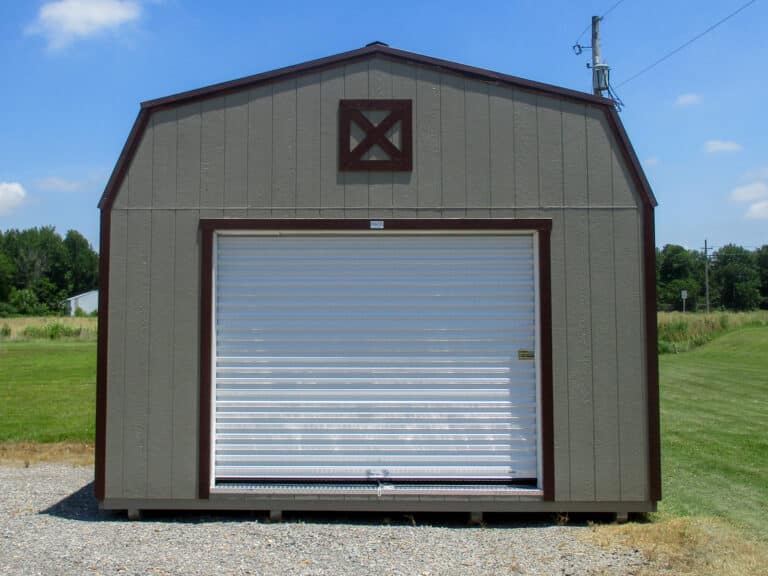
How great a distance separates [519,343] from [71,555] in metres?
3.78

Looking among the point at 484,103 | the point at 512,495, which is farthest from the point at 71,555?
the point at 484,103

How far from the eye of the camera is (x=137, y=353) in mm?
5910

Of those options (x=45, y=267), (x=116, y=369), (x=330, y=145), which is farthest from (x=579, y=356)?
(x=45, y=267)

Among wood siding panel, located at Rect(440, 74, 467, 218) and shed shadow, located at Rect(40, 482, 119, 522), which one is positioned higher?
wood siding panel, located at Rect(440, 74, 467, 218)

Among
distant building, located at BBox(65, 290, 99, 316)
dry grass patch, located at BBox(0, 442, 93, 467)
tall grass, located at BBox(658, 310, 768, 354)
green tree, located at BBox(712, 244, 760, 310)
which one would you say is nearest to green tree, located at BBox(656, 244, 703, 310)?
green tree, located at BBox(712, 244, 760, 310)

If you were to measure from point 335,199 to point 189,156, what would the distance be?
1.30 metres

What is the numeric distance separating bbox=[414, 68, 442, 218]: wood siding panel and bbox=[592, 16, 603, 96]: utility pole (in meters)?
8.78

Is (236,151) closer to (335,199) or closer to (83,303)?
(335,199)

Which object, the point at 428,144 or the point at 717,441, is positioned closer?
the point at 428,144

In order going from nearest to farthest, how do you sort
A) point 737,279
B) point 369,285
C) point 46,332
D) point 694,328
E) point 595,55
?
point 369,285 → point 595,55 → point 694,328 → point 46,332 → point 737,279

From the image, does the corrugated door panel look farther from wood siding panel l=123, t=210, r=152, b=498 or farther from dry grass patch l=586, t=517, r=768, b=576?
dry grass patch l=586, t=517, r=768, b=576

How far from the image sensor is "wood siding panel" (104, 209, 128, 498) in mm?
5863

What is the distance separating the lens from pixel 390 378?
607 centimetres

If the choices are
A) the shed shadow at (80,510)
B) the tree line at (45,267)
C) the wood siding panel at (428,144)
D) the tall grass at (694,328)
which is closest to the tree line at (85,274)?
the tree line at (45,267)
